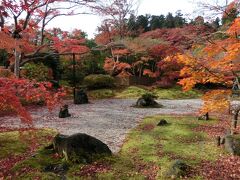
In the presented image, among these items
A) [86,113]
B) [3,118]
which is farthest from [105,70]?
[3,118]

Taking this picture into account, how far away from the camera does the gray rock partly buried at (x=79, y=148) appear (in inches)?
309

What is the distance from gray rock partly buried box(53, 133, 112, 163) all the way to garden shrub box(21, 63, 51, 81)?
13742 mm

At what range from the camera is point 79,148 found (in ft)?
26.3

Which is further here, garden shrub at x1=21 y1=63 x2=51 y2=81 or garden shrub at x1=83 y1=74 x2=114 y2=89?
garden shrub at x1=83 y1=74 x2=114 y2=89

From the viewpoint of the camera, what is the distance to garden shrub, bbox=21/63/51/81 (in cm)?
2133

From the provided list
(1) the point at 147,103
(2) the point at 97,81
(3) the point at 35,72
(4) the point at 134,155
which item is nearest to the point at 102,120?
(4) the point at 134,155

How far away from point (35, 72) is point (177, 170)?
16704 mm

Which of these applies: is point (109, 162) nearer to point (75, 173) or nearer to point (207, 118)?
point (75, 173)

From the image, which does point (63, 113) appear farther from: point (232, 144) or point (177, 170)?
point (177, 170)

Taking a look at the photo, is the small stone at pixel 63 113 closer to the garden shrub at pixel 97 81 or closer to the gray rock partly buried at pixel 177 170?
the gray rock partly buried at pixel 177 170

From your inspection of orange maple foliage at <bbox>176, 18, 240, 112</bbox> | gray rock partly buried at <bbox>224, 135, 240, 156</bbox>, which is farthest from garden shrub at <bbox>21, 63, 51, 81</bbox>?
gray rock partly buried at <bbox>224, 135, 240, 156</bbox>

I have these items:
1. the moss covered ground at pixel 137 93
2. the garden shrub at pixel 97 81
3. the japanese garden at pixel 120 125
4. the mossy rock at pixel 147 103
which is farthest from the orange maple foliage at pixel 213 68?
the garden shrub at pixel 97 81

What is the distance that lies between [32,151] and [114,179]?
2989 millimetres

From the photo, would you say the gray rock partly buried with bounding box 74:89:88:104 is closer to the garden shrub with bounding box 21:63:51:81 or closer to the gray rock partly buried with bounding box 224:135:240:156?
the garden shrub with bounding box 21:63:51:81
